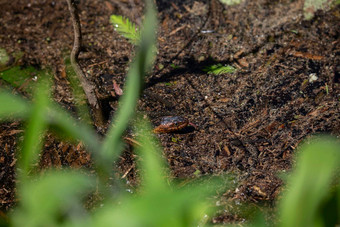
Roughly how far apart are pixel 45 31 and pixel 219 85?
1.42m

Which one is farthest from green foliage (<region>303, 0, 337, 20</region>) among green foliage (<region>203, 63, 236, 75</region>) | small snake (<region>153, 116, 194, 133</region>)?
small snake (<region>153, 116, 194, 133</region>)

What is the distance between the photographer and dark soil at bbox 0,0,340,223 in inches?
80.5

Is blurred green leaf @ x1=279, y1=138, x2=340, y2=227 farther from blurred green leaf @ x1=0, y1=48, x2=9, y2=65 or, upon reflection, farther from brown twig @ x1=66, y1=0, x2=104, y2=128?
blurred green leaf @ x1=0, y1=48, x2=9, y2=65

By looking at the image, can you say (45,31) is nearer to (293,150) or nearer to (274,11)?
(274,11)

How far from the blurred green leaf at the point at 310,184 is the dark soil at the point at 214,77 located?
1.15 m

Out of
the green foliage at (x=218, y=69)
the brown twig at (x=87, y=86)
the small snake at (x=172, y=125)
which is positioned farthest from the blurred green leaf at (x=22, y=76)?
the green foliage at (x=218, y=69)

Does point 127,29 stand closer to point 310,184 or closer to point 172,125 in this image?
point 172,125

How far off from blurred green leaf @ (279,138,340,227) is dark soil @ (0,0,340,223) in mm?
1151

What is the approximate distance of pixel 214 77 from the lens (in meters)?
2.54

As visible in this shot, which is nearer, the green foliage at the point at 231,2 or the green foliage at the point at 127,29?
the green foliage at the point at 127,29

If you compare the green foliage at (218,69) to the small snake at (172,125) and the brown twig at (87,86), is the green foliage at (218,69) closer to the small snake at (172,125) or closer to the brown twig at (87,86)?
the small snake at (172,125)

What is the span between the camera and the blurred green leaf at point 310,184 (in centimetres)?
57

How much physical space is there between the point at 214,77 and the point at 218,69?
0.07 m

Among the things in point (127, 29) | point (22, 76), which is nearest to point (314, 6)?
point (127, 29)
